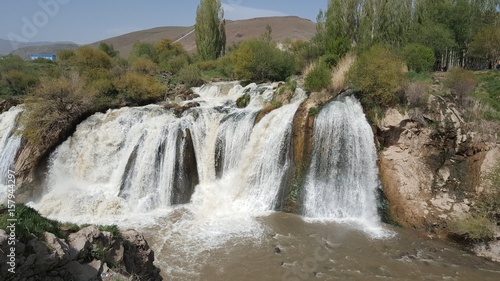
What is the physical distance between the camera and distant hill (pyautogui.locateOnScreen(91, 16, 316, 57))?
73.4m

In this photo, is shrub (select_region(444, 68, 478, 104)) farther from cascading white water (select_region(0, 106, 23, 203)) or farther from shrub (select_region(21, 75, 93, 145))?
cascading white water (select_region(0, 106, 23, 203))

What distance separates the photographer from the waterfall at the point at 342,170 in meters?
10.7

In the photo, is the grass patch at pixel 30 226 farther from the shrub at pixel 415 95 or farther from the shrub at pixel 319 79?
the shrub at pixel 319 79

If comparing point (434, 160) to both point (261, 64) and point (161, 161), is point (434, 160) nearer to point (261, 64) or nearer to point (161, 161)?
point (161, 161)

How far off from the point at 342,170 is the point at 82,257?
8.48 m

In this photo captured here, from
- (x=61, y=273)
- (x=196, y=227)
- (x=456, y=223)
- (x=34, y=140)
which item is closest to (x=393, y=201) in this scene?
(x=456, y=223)

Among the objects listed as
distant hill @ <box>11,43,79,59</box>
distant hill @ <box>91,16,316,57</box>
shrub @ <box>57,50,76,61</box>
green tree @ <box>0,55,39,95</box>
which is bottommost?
green tree @ <box>0,55,39,95</box>

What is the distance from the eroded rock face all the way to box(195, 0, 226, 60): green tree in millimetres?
23493

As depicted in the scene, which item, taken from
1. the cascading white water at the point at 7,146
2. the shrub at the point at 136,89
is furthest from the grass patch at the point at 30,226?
the shrub at the point at 136,89

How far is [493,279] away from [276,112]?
795 centimetres

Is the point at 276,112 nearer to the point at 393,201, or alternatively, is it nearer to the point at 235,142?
the point at 235,142

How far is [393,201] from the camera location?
34.4ft

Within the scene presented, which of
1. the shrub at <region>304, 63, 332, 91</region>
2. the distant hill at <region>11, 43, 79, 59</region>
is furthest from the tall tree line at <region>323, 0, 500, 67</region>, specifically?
the distant hill at <region>11, 43, 79, 59</region>

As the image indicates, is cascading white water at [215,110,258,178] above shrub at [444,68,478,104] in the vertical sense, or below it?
below
